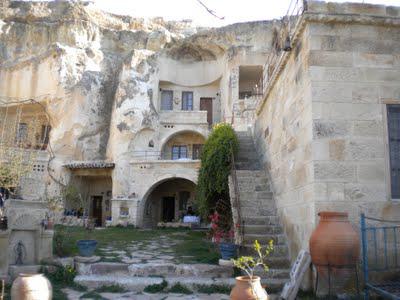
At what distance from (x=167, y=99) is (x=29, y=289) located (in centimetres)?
2747

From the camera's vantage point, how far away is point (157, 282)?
625 centimetres

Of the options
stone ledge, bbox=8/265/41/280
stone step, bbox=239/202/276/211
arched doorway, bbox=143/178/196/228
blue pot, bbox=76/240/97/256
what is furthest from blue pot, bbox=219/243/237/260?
arched doorway, bbox=143/178/196/228

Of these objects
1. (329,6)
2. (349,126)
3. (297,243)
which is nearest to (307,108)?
(349,126)

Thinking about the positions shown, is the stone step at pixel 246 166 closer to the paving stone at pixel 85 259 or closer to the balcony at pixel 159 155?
the paving stone at pixel 85 259

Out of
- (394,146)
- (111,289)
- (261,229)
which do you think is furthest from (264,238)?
(111,289)

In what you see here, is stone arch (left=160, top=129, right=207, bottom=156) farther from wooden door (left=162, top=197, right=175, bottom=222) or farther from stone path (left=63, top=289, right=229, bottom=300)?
stone path (left=63, top=289, right=229, bottom=300)

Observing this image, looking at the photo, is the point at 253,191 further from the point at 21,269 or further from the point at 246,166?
the point at 21,269

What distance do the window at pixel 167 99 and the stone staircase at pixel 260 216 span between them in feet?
67.2

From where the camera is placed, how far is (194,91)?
105ft

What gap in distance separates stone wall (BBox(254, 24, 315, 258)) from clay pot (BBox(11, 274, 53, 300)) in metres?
3.78

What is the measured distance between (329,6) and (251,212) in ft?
14.6

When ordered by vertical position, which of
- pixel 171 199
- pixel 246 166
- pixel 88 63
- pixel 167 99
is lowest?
pixel 171 199

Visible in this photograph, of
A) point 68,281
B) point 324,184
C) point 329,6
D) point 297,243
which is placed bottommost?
point 68,281

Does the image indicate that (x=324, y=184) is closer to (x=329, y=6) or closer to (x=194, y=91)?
(x=329, y=6)
